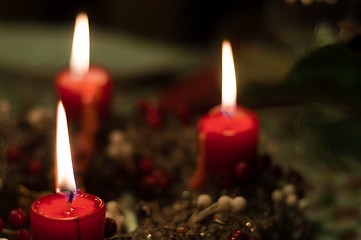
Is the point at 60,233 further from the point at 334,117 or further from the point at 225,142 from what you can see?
the point at 334,117

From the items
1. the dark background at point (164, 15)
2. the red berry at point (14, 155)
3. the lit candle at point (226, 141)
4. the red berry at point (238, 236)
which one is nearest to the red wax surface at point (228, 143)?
the lit candle at point (226, 141)

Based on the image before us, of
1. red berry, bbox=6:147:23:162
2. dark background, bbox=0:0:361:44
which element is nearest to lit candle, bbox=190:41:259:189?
red berry, bbox=6:147:23:162

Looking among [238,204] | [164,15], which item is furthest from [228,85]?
[164,15]

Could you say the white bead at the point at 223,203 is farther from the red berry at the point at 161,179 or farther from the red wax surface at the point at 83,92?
the red wax surface at the point at 83,92

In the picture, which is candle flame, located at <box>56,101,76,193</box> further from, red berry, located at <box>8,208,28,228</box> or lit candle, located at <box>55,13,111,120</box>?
lit candle, located at <box>55,13,111,120</box>

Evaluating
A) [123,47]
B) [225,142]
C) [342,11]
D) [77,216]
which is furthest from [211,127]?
[123,47]
